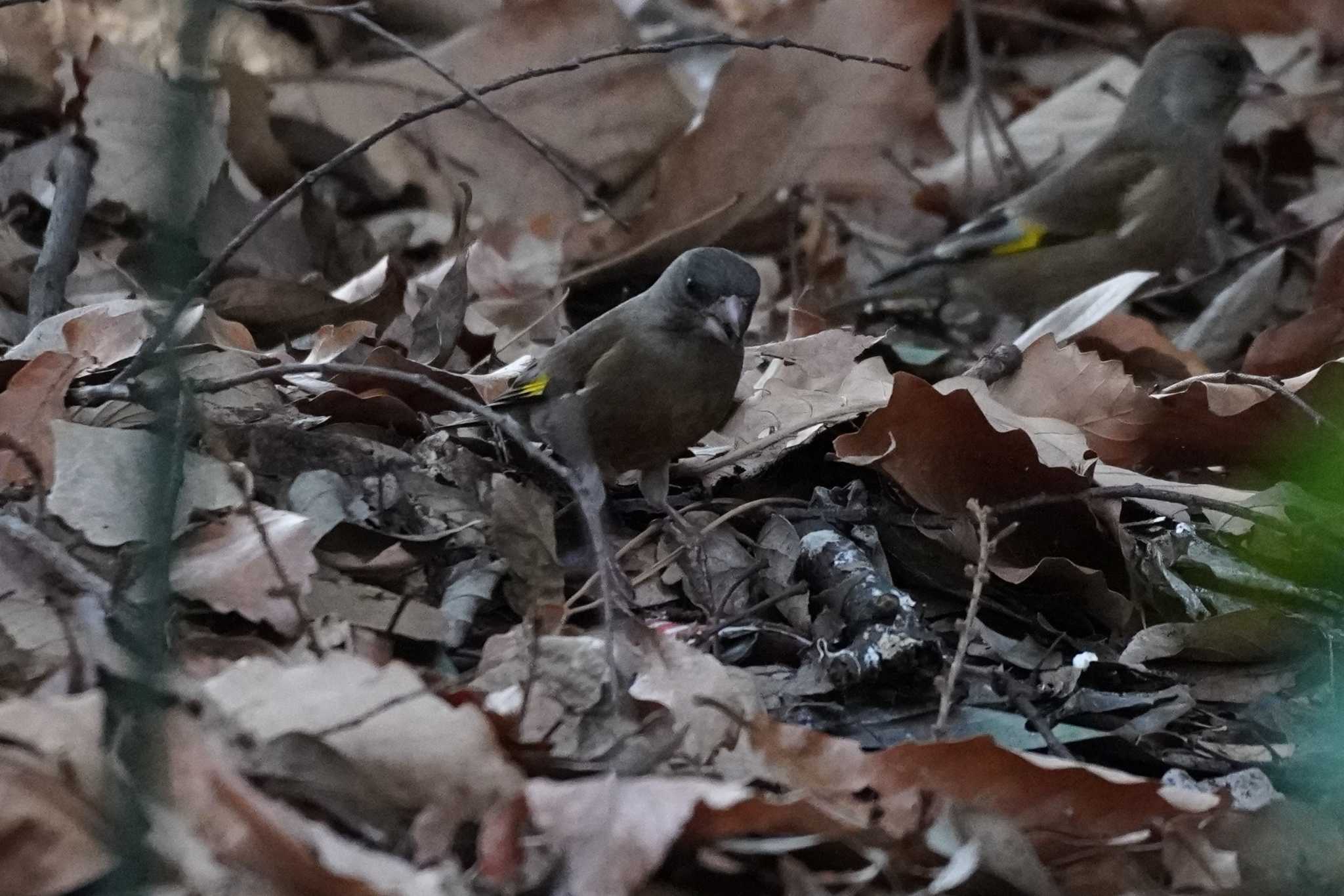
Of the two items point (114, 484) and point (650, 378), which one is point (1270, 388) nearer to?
point (650, 378)

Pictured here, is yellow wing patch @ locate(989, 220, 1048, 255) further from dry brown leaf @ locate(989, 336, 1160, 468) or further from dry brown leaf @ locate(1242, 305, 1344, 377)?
dry brown leaf @ locate(989, 336, 1160, 468)

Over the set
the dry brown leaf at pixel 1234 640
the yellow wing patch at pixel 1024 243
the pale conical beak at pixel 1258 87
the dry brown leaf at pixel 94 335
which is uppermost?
the dry brown leaf at pixel 94 335

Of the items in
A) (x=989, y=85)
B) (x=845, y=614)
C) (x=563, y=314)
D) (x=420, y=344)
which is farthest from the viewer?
(x=989, y=85)

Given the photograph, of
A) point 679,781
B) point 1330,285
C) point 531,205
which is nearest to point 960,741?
point 679,781

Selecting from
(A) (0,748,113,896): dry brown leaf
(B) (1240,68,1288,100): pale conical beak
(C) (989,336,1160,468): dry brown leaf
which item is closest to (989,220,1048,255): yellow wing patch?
(B) (1240,68,1288,100): pale conical beak

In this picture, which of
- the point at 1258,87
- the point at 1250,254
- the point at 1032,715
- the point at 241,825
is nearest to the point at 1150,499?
the point at 1032,715

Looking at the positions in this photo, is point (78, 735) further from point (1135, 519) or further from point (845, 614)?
point (1135, 519)

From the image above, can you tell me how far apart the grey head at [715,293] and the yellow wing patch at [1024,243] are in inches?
100.0

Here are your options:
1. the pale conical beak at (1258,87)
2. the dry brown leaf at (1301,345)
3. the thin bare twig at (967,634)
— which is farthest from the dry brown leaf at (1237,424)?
the pale conical beak at (1258,87)

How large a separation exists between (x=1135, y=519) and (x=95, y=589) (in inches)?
84.4

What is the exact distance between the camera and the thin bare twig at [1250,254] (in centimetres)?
566

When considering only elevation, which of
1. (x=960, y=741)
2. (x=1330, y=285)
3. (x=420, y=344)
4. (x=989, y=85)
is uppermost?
(x=960, y=741)

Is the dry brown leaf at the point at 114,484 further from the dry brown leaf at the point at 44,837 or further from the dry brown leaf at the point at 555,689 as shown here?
the dry brown leaf at the point at 44,837

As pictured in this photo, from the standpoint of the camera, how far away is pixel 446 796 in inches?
86.8
